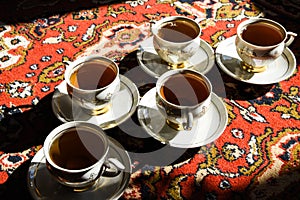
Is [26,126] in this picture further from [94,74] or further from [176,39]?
[176,39]

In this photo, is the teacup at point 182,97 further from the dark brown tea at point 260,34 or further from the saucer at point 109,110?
the dark brown tea at point 260,34

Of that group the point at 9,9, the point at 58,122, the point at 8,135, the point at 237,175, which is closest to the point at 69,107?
the point at 58,122

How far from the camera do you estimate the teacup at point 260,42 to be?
1.04 meters

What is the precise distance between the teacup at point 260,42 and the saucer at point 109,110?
31 cm

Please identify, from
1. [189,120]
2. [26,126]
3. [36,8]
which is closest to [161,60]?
[189,120]

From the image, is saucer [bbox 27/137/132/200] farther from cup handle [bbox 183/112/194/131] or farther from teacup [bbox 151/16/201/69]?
teacup [bbox 151/16/201/69]

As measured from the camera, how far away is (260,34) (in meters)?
1.13

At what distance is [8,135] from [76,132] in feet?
0.76

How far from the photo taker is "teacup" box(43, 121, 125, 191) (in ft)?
2.61

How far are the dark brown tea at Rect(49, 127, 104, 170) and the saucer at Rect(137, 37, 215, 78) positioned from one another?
1.02 ft

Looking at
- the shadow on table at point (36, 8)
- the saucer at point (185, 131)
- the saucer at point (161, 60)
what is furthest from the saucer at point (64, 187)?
the shadow on table at point (36, 8)

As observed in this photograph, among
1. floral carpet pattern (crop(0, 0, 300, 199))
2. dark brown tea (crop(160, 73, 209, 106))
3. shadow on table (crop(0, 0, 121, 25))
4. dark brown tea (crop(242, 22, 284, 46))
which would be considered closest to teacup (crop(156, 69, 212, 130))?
dark brown tea (crop(160, 73, 209, 106))

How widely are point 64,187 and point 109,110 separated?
23 centimetres

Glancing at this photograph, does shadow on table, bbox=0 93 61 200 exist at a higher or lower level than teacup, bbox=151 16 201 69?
lower
